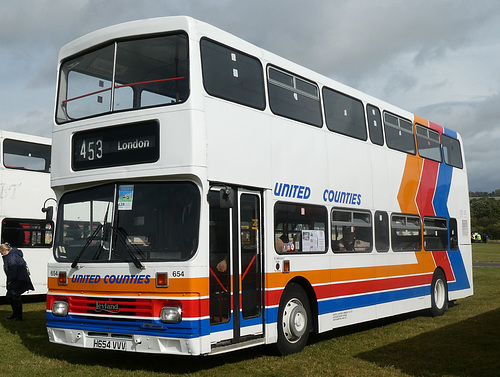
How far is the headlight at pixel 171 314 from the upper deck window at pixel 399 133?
734 cm

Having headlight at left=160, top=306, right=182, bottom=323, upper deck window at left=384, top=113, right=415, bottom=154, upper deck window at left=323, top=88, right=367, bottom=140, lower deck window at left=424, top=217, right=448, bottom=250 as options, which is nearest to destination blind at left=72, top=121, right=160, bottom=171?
headlight at left=160, top=306, right=182, bottom=323

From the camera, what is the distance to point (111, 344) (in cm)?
861

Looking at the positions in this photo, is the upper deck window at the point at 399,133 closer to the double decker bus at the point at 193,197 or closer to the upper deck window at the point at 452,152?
the upper deck window at the point at 452,152

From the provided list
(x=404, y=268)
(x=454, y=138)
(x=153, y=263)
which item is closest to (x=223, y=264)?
(x=153, y=263)

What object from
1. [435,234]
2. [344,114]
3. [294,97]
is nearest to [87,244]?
[294,97]

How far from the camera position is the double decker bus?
8438 millimetres

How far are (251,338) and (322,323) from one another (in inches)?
83.3

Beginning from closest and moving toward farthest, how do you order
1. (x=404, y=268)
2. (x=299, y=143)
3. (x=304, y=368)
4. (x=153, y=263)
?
(x=153, y=263)
(x=304, y=368)
(x=299, y=143)
(x=404, y=268)

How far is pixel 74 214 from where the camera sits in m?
9.34

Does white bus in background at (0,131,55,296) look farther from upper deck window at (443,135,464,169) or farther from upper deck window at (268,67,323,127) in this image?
upper deck window at (443,135,464,169)

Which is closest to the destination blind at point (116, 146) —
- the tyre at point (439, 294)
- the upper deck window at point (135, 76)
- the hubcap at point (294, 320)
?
the upper deck window at point (135, 76)

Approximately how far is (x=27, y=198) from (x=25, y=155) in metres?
1.28

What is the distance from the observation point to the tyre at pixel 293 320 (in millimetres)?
9945

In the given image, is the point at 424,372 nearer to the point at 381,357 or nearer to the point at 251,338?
the point at 381,357
